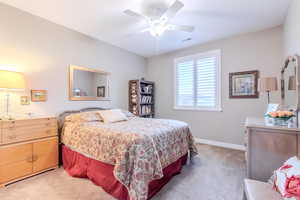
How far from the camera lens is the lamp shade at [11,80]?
2021 mm

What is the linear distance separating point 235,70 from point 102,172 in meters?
3.54

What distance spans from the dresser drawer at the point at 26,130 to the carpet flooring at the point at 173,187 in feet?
2.05

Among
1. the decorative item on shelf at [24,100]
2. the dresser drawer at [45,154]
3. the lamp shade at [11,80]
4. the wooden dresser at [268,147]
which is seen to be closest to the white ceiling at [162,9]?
the lamp shade at [11,80]

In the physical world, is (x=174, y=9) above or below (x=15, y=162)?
above

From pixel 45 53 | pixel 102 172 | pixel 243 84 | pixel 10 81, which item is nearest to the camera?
pixel 102 172

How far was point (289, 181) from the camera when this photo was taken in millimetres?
1054

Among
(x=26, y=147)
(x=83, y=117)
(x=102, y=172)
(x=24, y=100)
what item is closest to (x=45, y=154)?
(x=26, y=147)

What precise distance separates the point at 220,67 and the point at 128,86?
2.59m

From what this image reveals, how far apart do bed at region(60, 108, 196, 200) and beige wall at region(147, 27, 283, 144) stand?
4.60 ft

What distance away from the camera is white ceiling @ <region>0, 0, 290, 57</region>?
2326 millimetres

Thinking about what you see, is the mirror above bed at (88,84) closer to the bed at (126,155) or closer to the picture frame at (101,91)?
the picture frame at (101,91)

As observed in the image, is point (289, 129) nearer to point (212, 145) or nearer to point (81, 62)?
point (212, 145)

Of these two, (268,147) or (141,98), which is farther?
(141,98)

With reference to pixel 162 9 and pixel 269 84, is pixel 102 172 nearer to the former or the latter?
pixel 162 9
